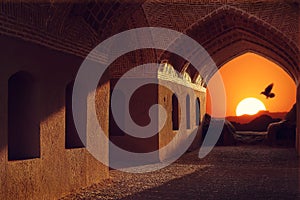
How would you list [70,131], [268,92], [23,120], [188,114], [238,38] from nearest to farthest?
[23,120]
[70,131]
[238,38]
[188,114]
[268,92]

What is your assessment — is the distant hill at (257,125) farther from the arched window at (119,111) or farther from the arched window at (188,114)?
the arched window at (119,111)

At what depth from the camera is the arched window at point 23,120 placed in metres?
6.75

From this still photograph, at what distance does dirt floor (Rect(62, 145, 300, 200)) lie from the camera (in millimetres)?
7332

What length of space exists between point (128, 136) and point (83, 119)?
4.83m

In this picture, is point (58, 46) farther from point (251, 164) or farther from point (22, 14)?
point (251, 164)

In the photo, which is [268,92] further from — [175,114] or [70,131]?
[70,131]

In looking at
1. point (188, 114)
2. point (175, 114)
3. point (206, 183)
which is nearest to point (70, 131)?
point (206, 183)

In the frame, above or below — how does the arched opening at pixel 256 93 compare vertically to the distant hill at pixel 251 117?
above

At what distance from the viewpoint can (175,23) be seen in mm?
13203

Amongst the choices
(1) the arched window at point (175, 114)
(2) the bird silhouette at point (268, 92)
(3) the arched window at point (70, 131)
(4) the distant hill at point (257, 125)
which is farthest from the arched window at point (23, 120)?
(2) the bird silhouette at point (268, 92)

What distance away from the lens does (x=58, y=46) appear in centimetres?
739

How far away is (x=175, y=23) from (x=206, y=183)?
583 centimetres

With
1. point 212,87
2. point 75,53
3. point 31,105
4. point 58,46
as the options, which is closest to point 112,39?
point 75,53

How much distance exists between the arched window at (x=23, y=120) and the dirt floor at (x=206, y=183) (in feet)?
3.38
